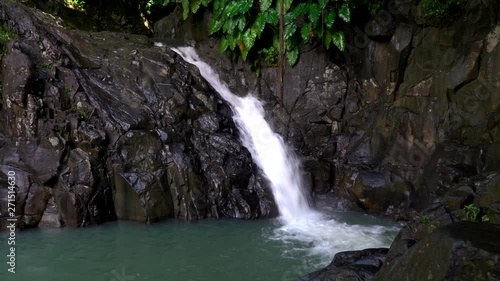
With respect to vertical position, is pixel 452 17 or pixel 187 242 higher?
pixel 452 17

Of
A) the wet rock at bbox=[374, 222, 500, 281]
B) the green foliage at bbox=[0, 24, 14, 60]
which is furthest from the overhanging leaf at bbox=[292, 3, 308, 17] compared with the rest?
the wet rock at bbox=[374, 222, 500, 281]

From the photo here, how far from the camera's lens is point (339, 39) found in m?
9.41

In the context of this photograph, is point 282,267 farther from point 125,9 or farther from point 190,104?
point 125,9

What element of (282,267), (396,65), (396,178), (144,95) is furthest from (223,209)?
(396,65)

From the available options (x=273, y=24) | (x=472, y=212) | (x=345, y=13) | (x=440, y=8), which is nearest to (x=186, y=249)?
(x=472, y=212)

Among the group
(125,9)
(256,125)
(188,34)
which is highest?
(125,9)

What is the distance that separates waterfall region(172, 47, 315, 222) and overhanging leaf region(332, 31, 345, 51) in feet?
7.88

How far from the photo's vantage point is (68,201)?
7.15 m

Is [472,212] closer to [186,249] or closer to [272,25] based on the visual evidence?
[186,249]

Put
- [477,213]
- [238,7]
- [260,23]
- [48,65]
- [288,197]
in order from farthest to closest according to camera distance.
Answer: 1. [238,7]
2. [260,23]
3. [288,197]
4. [48,65]
5. [477,213]

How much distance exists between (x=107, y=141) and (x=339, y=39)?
18.5ft

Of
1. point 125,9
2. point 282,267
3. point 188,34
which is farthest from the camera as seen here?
point 125,9

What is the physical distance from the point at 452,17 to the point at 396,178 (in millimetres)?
3298

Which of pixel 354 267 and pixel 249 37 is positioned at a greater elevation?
pixel 249 37
